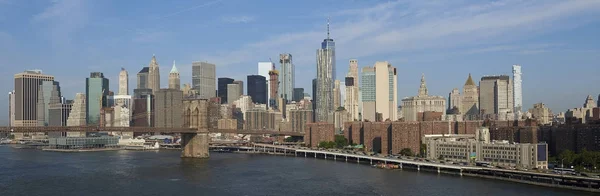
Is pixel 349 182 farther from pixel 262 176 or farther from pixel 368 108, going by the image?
pixel 368 108

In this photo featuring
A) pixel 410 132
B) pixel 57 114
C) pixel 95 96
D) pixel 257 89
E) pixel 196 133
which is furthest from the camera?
pixel 257 89

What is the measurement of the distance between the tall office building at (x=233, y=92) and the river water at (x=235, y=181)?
110664 mm

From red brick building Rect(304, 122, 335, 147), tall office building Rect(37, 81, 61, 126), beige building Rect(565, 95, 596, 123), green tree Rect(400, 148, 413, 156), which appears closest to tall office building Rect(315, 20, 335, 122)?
beige building Rect(565, 95, 596, 123)

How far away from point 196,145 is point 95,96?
3519 inches

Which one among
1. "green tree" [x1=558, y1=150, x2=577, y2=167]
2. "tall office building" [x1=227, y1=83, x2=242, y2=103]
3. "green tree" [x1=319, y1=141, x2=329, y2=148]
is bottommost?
"green tree" [x1=319, y1=141, x2=329, y2=148]

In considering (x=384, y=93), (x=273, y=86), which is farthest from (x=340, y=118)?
(x=273, y=86)

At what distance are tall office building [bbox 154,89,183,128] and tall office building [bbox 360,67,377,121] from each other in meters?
43.0

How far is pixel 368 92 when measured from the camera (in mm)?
137750

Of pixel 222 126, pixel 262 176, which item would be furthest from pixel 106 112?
pixel 262 176

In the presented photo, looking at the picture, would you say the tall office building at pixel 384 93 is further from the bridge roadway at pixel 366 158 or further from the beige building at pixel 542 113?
the bridge roadway at pixel 366 158

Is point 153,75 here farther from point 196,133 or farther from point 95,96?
point 196,133

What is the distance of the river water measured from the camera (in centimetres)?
2921

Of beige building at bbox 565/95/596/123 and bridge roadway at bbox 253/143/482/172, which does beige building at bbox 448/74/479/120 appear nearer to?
beige building at bbox 565/95/596/123

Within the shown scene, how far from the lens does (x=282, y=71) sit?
180 m
